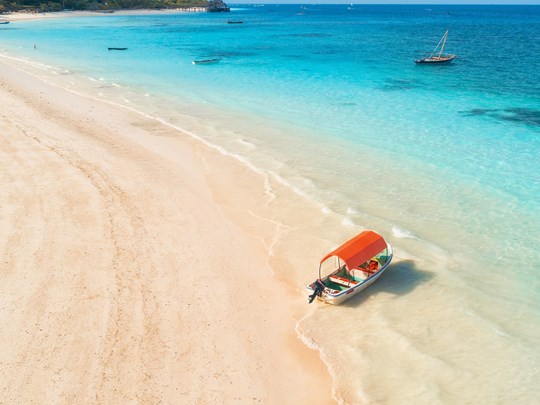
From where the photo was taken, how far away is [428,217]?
59.1 ft

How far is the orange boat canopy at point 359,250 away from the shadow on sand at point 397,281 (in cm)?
107

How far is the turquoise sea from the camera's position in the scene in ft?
37.2

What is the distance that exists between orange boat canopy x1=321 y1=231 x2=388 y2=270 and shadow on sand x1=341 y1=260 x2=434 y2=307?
107 cm

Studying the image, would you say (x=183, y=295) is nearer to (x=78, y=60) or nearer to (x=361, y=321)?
(x=361, y=321)

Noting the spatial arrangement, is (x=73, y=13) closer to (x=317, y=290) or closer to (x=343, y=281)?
(x=343, y=281)

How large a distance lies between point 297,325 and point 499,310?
616cm

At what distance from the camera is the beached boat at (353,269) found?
1280cm

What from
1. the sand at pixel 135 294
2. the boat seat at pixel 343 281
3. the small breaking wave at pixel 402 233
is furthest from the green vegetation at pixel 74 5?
the boat seat at pixel 343 281

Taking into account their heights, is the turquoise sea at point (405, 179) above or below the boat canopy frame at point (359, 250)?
below

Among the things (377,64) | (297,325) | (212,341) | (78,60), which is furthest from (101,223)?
(78,60)

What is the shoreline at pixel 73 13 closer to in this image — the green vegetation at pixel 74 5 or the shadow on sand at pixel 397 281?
the green vegetation at pixel 74 5

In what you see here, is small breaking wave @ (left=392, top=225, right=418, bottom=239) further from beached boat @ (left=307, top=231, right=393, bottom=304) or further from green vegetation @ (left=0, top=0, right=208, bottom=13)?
green vegetation @ (left=0, top=0, right=208, bottom=13)

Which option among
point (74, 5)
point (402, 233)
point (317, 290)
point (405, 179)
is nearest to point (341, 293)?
point (317, 290)

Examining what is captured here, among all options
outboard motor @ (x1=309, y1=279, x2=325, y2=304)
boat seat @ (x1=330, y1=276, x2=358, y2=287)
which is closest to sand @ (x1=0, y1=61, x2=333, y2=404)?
outboard motor @ (x1=309, y1=279, x2=325, y2=304)
